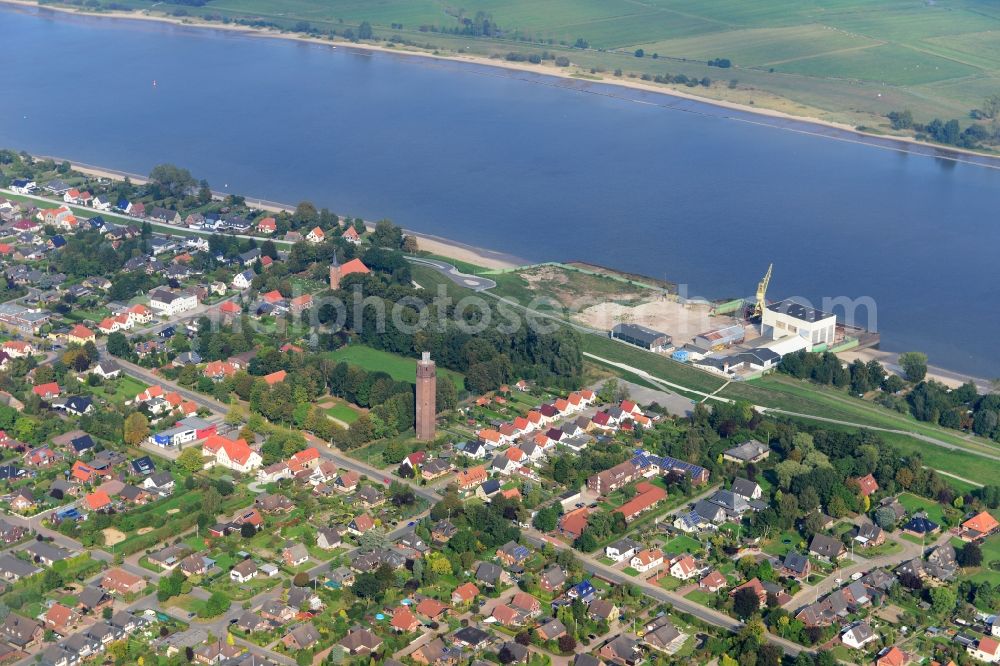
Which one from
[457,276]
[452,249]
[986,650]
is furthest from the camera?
[452,249]

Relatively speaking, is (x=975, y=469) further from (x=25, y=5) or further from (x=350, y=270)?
(x=25, y=5)

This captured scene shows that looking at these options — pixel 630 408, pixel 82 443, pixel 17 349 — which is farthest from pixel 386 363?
pixel 17 349

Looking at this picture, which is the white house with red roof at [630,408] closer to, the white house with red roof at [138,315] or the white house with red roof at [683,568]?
the white house with red roof at [683,568]

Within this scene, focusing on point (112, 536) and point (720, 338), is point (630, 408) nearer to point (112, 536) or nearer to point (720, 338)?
point (720, 338)

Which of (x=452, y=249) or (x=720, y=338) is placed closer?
(x=720, y=338)

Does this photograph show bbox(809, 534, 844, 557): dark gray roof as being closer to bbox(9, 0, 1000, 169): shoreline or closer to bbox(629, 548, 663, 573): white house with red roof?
bbox(629, 548, 663, 573): white house with red roof

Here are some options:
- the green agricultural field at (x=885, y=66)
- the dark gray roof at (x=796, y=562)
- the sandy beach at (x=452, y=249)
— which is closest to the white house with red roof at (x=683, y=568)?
the dark gray roof at (x=796, y=562)

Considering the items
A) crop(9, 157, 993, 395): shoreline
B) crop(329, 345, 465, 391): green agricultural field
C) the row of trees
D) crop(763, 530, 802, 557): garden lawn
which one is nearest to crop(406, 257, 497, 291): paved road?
crop(9, 157, 993, 395): shoreline

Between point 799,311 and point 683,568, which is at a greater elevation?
point 799,311
